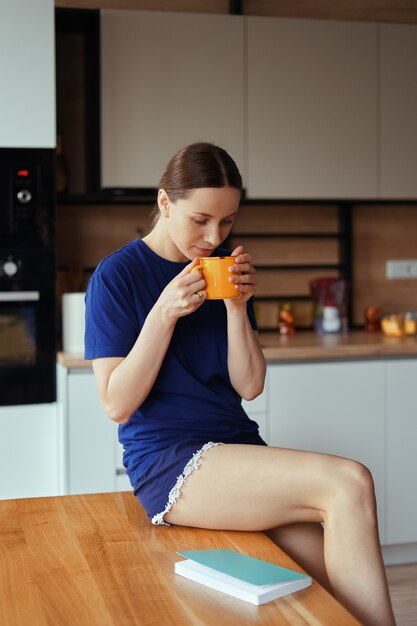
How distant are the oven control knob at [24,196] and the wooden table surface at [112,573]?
1.54 metres

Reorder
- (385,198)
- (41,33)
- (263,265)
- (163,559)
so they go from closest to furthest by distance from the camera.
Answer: (163,559) → (41,33) → (385,198) → (263,265)

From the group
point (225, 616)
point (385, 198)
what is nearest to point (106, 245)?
point (385, 198)

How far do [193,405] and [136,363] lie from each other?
0.57 ft

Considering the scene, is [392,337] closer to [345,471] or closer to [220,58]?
[220,58]

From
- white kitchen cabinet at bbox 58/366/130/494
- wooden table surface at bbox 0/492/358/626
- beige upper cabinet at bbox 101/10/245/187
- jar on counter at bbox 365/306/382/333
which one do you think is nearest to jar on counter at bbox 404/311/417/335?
jar on counter at bbox 365/306/382/333

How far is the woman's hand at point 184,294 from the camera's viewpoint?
1562 millimetres

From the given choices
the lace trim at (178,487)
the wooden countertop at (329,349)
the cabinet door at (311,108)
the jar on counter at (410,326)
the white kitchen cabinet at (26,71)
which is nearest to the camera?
the lace trim at (178,487)

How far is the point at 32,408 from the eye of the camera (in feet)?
9.95

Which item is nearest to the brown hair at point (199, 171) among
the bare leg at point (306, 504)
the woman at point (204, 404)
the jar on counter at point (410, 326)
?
the woman at point (204, 404)

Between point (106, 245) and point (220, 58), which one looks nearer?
point (220, 58)

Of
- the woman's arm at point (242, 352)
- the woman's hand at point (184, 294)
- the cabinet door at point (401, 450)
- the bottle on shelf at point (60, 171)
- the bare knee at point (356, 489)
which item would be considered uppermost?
the bottle on shelf at point (60, 171)

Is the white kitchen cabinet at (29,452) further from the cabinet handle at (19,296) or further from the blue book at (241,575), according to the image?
the blue book at (241,575)

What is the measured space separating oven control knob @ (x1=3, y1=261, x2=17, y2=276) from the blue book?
187 cm

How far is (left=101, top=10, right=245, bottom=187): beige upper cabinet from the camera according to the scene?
3238 millimetres
